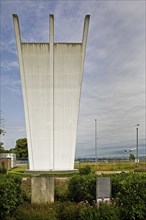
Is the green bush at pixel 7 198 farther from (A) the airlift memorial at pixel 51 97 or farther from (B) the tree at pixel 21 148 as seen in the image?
(B) the tree at pixel 21 148

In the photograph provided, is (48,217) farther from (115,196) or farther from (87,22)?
(87,22)

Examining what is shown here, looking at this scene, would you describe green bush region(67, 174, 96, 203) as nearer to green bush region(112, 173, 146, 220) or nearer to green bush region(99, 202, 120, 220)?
green bush region(112, 173, 146, 220)

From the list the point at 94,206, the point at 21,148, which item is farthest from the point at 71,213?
the point at 21,148

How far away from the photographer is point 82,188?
11867 millimetres

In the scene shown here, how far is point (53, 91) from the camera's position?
26.2 m

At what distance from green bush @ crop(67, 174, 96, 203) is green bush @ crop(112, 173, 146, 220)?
1.17 meters

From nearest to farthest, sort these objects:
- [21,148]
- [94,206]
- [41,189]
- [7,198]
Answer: [94,206]
[7,198]
[41,189]
[21,148]

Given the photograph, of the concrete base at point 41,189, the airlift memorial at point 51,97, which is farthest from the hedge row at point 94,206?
the airlift memorial at point 51,97

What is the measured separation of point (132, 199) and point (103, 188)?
96 centimetres

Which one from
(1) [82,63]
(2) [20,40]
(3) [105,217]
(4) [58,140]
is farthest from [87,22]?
(3) [105,217]

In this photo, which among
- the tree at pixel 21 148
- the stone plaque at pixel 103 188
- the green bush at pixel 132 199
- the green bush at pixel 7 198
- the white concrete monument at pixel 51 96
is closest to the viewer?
the green bush at pixel 132 199

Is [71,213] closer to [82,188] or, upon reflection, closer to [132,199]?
[132,199]

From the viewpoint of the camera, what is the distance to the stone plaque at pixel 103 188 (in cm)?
1062

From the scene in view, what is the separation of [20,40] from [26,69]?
2.15 meters
